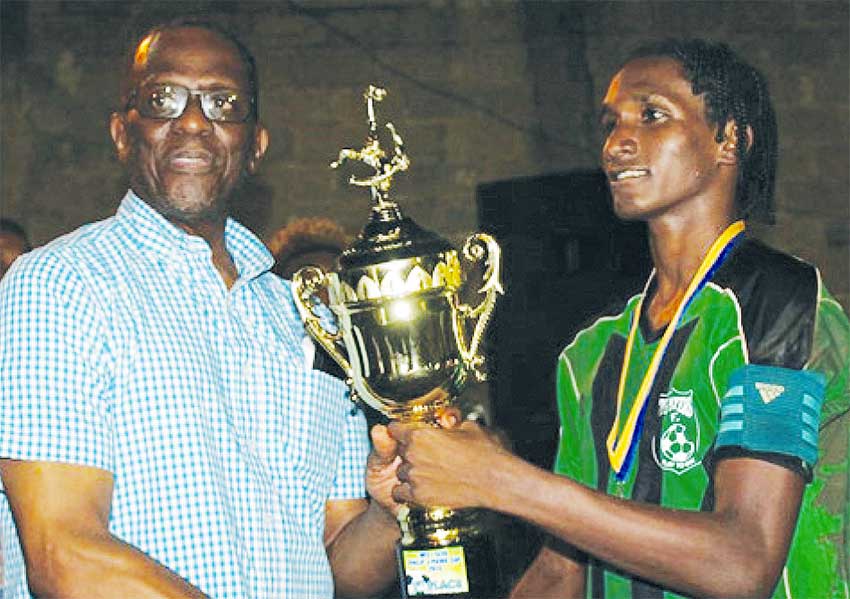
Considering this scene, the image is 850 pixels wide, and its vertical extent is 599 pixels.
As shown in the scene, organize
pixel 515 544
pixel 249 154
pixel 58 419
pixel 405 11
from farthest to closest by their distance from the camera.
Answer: pixel 405 11 < pixel 515 544 < pixel 249 154 < pixel 58 419

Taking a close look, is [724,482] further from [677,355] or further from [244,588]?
[244,588]

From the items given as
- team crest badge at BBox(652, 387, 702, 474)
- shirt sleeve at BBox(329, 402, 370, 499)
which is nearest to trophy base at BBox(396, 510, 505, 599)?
shirt sleeve at BBox(329, 402, 370, 499)

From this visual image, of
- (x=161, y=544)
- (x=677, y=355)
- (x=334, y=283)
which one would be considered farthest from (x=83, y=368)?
(x=677, y=355)

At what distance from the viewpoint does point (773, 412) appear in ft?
7.91

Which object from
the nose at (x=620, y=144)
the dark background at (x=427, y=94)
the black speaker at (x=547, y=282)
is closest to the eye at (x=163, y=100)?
the nose at (x=620, y=144)

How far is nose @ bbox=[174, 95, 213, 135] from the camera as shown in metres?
2.65

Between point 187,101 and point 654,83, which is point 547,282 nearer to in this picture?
point 654,83

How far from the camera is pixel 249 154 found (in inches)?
109

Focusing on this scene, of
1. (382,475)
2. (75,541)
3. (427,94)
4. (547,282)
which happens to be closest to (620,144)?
(382,475)

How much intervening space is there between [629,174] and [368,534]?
85cm

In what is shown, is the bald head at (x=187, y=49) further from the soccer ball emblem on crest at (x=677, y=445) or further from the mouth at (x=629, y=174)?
the soccer ball emblem on crest at (x=677, y=445)

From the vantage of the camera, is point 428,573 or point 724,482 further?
point 428,573

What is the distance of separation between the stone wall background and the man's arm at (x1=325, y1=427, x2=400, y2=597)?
4219 millimetres

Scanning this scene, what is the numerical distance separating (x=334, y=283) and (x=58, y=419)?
0.62m
